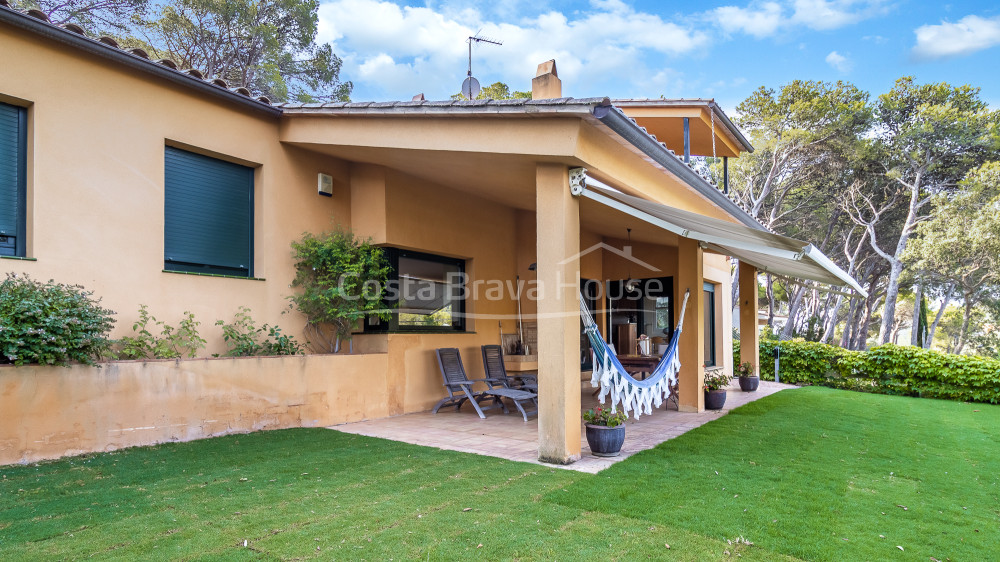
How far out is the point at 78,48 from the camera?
5516mm

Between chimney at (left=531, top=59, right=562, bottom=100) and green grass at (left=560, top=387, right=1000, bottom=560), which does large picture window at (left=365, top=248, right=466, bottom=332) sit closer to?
chimney at (left=531, top=59, right=562, bottom=100)

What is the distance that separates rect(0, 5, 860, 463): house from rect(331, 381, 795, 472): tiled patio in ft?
1.08

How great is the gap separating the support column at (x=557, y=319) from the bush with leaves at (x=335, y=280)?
9.63 ft

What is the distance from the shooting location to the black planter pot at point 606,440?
5.42 metres

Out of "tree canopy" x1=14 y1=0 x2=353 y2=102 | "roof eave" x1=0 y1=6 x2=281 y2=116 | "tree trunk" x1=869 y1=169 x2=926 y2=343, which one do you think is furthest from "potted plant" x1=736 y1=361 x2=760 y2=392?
"tree trunk" x1=869 y1=169 x2=926 y2=343

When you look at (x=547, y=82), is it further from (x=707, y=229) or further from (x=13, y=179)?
(x=13, y=179)

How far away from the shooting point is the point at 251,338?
685 centimetres

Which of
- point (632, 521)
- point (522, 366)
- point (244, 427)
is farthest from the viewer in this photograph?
point (522, 366)

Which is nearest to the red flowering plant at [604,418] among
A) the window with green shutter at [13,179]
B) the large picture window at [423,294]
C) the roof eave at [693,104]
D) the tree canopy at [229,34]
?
the large picture window at [423,294]

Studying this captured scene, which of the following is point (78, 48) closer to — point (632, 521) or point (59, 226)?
point (59, 226)

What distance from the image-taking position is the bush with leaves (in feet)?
24.3

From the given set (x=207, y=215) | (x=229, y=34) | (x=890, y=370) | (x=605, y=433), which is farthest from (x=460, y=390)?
(x=229, y=34)

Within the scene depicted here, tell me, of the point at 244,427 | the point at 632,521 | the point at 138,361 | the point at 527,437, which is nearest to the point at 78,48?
the point at 138,361

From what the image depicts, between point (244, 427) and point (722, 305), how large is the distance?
38.2ft
